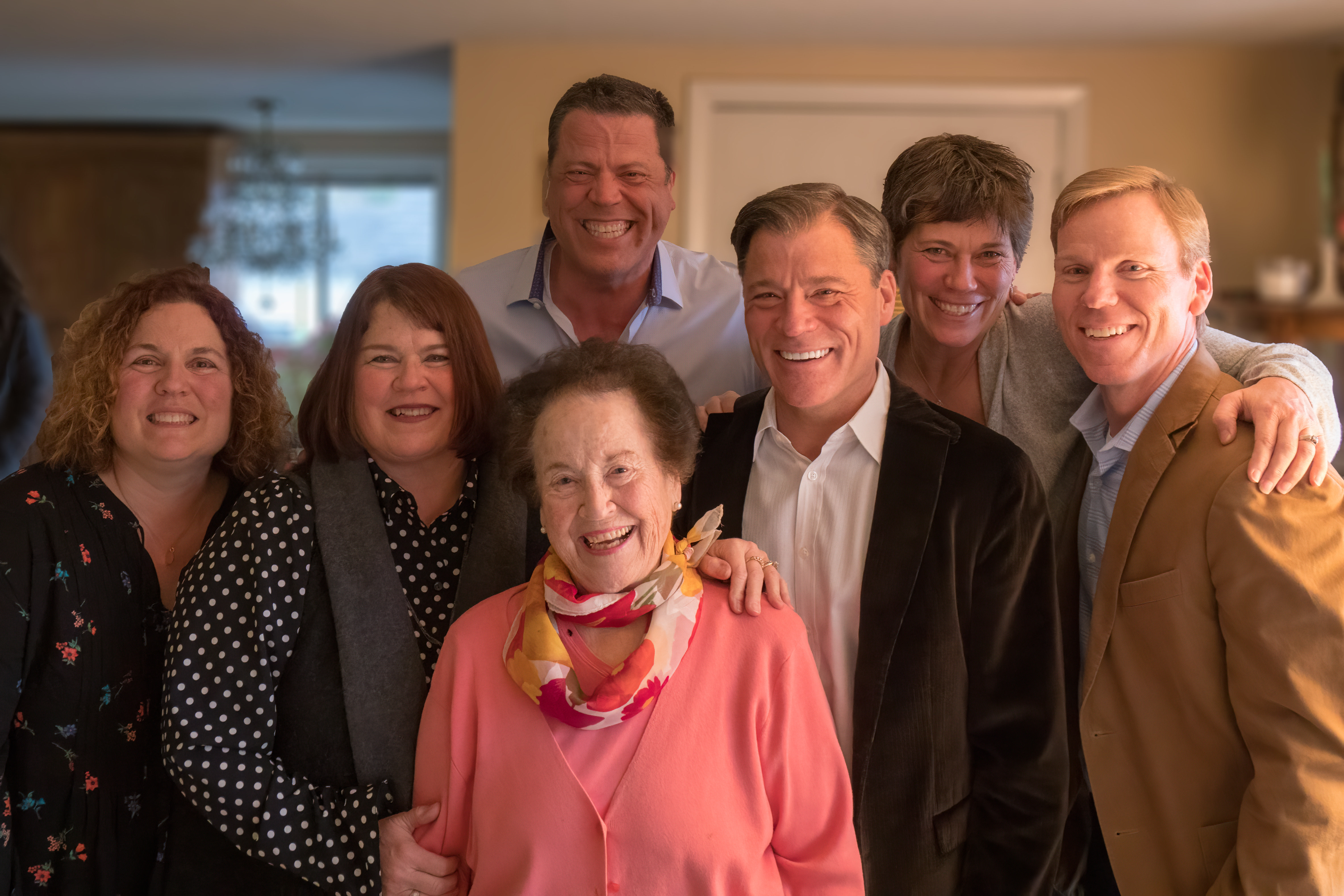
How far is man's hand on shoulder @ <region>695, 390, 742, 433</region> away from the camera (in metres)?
1.78

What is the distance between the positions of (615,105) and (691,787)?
1.47 metres

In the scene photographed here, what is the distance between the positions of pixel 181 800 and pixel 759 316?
124 centimetres

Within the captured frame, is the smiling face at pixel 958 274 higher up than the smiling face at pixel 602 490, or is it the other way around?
the smiling face at pixel 958 274

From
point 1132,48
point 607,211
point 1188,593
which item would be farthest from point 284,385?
point 1188,593

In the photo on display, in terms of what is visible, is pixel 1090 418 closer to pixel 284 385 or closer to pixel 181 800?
pixel 181 800

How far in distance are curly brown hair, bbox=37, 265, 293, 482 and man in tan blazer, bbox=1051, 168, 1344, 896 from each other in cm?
143

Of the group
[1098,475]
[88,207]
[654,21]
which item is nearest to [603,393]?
[1098,475]

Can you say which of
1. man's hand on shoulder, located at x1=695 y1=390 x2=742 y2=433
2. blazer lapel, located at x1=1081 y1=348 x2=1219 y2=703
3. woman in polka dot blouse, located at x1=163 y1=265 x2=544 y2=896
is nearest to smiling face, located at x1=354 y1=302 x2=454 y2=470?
woman in polka dot blouse, located at x1=163 y1=265 x2=544 y2=896

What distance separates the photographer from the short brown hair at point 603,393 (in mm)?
1449

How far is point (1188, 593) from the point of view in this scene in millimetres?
1525

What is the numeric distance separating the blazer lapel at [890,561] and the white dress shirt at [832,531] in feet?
0.08

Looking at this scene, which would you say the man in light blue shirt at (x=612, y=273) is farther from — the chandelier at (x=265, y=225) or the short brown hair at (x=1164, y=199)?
the chandelier at (x=265, y=225)

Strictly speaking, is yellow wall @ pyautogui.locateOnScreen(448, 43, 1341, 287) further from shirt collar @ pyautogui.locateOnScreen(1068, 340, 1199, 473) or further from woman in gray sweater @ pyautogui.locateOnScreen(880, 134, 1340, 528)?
shirt collar @ pyautogui.locateOnScreen(1068, 340, 1199, 473)

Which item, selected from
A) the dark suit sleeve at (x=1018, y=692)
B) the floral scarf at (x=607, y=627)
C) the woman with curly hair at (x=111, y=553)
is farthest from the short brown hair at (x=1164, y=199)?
the woman with curly hair at (x=111, y=553)
